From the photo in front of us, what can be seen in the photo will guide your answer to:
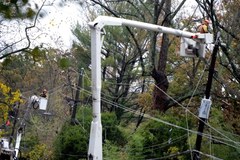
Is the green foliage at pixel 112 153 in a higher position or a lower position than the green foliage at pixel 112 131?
lower

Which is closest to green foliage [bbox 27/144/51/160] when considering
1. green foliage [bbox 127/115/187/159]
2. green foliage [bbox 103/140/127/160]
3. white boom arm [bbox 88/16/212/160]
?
green foliage [bbox 103/140/127/160]

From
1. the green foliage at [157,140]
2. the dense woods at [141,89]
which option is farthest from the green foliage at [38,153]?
the green foliage at [157,140]

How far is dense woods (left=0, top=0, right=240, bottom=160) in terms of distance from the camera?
1756 centimetres

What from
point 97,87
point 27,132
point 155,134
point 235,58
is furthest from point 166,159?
point 27,132

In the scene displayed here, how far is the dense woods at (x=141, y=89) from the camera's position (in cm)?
1756

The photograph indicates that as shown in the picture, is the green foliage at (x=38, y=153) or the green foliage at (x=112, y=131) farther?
the green foliage at (x=38, y=153)

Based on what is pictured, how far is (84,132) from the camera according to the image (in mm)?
24531

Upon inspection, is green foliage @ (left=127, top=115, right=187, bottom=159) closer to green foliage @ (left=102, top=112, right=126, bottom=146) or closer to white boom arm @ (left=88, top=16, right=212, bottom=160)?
green foliage @ (left=102, top=112, right=126, bottom=146)

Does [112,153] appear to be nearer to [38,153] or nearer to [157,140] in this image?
Result: [157,140]

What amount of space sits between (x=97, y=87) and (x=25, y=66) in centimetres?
2287

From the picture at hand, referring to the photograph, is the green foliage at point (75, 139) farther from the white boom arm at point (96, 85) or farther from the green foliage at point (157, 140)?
the white boom arm at point (96, 85)

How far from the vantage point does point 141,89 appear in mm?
34438

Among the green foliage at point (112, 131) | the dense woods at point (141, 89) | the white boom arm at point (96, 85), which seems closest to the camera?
the white boom arm at point (96, 85)

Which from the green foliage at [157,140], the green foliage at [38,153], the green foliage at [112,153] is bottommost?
the green foliage at [38,153]
